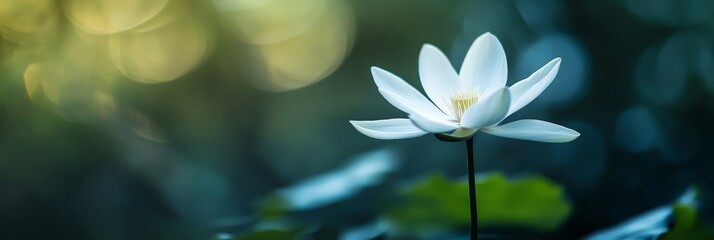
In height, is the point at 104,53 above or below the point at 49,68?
above

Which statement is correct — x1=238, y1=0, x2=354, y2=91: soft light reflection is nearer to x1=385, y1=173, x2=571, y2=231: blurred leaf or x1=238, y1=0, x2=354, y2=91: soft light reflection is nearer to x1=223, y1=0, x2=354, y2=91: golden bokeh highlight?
x1=223, y1=0, x2=354, y2=91: golden bokeh highlight

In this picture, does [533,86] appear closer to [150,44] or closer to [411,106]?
[411,106]

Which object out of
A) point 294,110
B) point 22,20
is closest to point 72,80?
point 22,20

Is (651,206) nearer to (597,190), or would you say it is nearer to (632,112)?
(597,190)

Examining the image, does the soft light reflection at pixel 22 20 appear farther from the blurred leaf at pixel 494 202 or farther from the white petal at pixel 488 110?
the white petal at pixel 488 110

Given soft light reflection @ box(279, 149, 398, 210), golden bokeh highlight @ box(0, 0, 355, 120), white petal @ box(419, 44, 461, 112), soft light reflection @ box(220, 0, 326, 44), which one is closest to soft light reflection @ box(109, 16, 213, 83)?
golden bokeh highlight @ box(0, 0, 355, 120)

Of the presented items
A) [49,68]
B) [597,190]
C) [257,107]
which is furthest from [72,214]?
[597,190]

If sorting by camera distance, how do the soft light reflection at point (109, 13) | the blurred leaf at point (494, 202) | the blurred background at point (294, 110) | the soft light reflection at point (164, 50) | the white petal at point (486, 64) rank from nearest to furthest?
the white petal at point (486, 64) < the blurred leaf at point (494, 202) < the blurred background at point (294, 110) < the soft light reflection at point (109, 13) < the soft light reflection at point (164, 50)

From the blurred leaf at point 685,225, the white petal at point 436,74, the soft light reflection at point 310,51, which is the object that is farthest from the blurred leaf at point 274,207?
the soft light reflection at point 310,51
